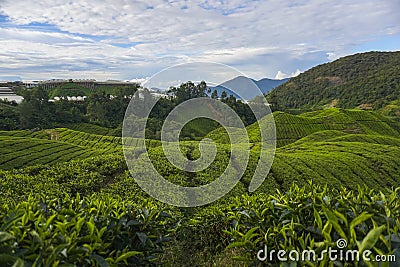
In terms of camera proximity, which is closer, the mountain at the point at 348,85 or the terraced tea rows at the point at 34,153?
the terraced tea rows at the point at 34,153

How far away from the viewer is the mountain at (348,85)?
59897mm

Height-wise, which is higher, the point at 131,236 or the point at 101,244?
the point at 101,244

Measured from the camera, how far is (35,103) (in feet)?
117

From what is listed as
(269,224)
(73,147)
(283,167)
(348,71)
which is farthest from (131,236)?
(348,71)

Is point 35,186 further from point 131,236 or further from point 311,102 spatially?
point 311,102

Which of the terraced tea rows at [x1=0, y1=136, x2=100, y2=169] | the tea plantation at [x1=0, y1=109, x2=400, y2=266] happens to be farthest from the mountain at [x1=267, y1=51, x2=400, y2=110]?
the tea plantation at [x1=0, y1=109, x2=400, y2=266]

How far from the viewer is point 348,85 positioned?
71125 mm

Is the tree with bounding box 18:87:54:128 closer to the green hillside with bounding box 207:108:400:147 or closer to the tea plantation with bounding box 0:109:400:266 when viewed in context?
the green hillside with bounding box 207:108:400:147

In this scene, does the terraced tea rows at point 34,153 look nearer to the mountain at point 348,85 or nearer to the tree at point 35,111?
the tree at point 35,111

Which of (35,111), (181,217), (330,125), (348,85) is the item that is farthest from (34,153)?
(348,85)

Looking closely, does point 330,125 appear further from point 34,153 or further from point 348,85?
point 348,85

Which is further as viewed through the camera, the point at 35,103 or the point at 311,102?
the point at 311,102

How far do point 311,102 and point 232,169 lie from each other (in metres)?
69.3

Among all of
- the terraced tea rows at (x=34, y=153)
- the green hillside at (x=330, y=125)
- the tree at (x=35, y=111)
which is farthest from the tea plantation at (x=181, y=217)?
the tree at (x=35, y=111)
